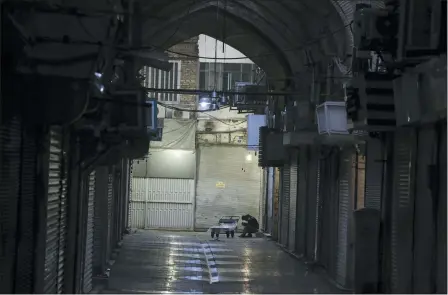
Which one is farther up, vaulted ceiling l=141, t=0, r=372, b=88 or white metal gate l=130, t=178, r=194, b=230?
vaulted ceiling l=141, t=0, r=372, b=88

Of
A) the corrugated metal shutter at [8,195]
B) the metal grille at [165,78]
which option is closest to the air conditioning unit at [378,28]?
the corrugated metal shutter at [8,195]

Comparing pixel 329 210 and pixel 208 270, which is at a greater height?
pixel 329 210

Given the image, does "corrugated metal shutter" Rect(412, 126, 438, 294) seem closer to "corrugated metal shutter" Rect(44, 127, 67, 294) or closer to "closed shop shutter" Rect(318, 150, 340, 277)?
"corrugated metal shutter" Rect(44, 127, 67, 294)

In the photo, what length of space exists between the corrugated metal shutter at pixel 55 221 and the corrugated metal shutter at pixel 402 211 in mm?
4029

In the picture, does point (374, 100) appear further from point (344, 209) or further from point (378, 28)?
point (344, 209)

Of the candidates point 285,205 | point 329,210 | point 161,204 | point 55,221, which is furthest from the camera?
point 161,204

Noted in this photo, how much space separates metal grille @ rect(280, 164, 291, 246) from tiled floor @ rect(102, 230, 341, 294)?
39 centimetres

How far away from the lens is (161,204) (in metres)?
27.3

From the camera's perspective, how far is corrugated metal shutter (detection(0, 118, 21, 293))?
6355 millimetres

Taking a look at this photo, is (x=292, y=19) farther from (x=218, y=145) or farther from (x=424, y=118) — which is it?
(x=218, y=145)

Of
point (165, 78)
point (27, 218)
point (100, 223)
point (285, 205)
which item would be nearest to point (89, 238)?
point (100, 223)

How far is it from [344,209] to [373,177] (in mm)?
2514

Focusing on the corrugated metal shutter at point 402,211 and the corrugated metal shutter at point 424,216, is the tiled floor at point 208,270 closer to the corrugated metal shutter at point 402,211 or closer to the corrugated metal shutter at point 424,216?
the corrugated metal shutter at point 402,211

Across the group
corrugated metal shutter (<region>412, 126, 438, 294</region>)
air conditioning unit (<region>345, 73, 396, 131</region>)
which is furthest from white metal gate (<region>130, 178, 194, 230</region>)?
corrugated metal shutter (<region>412, 126, 438, 294</region>)
